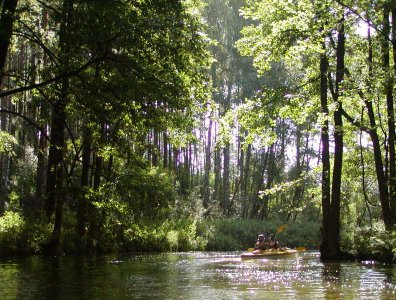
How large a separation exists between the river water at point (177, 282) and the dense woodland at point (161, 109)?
1.22 m

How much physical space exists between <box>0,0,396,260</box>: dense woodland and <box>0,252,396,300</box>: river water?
1.22 meters

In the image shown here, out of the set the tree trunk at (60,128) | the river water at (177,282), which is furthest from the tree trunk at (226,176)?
the river water at (177,282)

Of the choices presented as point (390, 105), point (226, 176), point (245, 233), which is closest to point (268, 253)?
point (390, 105)

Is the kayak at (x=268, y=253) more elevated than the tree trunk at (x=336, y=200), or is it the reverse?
the tree trunk at (x=336, y=200)

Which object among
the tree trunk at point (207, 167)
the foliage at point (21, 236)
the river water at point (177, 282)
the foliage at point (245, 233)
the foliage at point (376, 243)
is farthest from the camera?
the tree trunk at point (207, 167)

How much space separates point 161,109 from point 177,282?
12.7 ft

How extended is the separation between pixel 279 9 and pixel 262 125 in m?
3.79

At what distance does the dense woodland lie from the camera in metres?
8.47

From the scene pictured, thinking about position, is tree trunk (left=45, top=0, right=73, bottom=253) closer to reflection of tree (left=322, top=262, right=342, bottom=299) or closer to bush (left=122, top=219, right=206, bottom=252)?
bush (left=122, top=219, right=206, bottom=252)

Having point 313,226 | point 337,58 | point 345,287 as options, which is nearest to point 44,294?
point 345,287

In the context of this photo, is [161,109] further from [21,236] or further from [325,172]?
[325,172]

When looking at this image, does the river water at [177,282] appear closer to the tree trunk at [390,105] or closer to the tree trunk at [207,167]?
the tree trunk at [390,105]

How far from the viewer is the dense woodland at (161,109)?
847 cm

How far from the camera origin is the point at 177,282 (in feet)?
34.9
